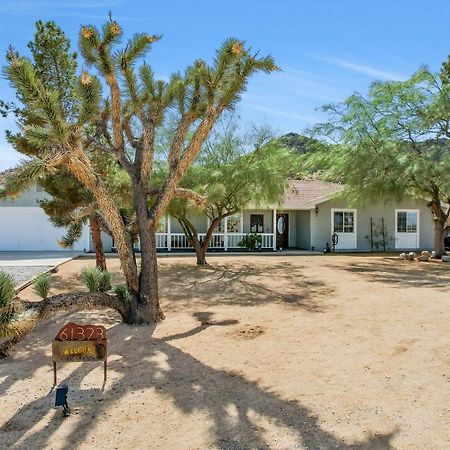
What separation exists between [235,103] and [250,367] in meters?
4.71

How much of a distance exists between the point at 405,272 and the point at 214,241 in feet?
36.5

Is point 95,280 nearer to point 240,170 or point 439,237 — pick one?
point 240,170

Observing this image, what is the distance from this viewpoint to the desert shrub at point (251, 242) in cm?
2466

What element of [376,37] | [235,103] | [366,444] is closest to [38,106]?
[235,103]

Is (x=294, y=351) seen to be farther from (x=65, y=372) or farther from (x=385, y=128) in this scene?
(x=385, y=128)

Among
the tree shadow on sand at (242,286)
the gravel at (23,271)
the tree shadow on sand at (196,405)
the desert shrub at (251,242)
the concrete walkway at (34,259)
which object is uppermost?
the desert shrub at (251,242)

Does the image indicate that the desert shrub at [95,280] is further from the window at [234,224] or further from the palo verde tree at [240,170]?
the window at [234,224]

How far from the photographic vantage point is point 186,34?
1056cm

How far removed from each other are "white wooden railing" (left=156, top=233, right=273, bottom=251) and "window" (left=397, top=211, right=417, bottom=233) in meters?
7.38

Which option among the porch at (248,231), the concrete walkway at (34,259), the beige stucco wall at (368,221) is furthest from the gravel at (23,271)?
the beige stucco wall at (368,221)

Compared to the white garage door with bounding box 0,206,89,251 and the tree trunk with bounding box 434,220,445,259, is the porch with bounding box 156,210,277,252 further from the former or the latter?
the tree trunk with bounding box 434,220,445,259

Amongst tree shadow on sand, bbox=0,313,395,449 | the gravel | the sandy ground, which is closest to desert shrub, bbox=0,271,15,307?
the sandy ground

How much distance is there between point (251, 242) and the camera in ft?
80.8

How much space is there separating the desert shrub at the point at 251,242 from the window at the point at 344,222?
4.41 meters
